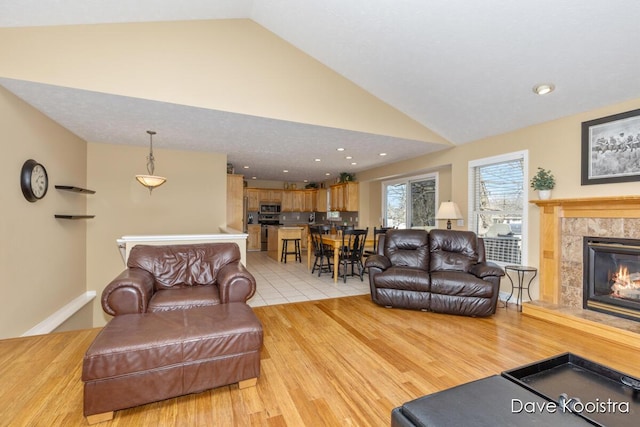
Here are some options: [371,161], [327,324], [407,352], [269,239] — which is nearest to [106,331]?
[327,324]

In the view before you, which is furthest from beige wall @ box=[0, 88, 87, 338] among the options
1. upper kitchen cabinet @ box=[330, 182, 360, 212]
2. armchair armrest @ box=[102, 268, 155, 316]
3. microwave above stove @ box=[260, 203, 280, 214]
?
upper kitchen cabinet @ box=[330, 182, 360, 212]

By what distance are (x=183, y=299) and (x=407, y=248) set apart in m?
3.10

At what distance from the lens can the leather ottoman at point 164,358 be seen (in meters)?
1.65

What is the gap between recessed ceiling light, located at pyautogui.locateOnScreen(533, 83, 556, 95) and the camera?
2994 millimetres

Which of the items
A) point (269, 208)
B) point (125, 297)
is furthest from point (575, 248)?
point (269, 208)

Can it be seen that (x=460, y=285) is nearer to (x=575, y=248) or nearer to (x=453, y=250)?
(x=453, y=250)

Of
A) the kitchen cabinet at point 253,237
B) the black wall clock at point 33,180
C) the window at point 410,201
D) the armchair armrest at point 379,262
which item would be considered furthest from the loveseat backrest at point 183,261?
the kitchen cabinet at point 253,237

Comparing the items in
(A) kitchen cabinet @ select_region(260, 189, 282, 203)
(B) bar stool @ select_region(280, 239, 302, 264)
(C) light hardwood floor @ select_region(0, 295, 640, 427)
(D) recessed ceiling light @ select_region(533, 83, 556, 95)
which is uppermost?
(D) recessed ceiling light @ select_region(533, 83, 556, 95)

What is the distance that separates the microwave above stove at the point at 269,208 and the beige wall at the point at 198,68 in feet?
20.9

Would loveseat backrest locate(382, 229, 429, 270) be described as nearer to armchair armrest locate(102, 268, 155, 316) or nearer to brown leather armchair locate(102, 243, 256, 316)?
brown leather armchair locate(102, 243, 256, 316)

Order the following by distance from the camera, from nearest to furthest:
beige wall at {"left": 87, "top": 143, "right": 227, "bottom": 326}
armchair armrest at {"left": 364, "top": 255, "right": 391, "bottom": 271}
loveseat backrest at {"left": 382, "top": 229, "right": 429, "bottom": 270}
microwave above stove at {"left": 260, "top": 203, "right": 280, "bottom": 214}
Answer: armchair armrest at {"left": 364, "top": 255, "right": 391, "bottom": 271}
loveseat backrest at {"left": 382, "top": 229, "right": 429, "bottom": 270}
beige wall at {"left": 87, "top": 143, "right": 227, "bottom": 326}
microwave above stove at {"left": 260, "top": 203, "right": 280, "bottom": 214}

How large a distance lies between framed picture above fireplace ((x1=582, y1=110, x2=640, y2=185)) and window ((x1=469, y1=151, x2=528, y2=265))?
694mm

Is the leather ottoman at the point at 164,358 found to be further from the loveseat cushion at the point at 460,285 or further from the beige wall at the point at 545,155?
the beige wall at the point at 545,155

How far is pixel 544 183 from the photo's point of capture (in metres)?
3.52
